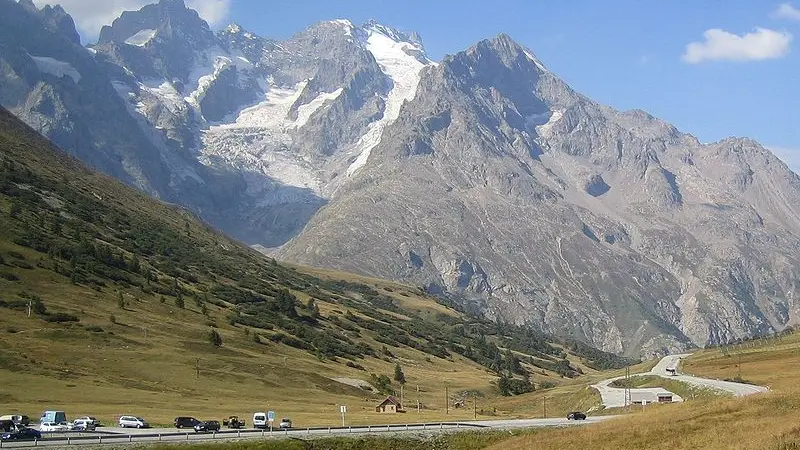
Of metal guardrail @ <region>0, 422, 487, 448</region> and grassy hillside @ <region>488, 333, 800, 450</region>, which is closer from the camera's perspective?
grassy hillside @ <region>488, 333, 800, 450</region>

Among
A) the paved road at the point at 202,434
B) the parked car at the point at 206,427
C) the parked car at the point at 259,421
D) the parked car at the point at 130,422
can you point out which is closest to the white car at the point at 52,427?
the paved road at the point at 202,434

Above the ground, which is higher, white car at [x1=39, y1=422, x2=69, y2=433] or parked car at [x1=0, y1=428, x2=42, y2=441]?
white car at [x1=39, y1=422, x2=69, y2=433]

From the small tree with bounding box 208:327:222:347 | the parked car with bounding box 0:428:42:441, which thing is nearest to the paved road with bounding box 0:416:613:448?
→ the parked car with bounding box 0:428:42:441

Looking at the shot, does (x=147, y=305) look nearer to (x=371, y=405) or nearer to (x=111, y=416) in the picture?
(x=371, y=405)

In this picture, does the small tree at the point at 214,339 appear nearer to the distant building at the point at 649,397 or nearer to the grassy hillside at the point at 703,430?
the distant building at the point at 649,397

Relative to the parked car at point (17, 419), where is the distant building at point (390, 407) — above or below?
above

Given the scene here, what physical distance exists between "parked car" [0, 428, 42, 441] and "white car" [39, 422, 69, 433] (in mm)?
5032

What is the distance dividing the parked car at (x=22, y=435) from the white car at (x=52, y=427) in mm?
5032

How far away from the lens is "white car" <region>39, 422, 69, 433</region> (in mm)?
81688

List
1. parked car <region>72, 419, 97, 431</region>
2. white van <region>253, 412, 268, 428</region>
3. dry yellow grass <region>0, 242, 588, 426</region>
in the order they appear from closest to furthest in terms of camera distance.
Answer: parked car <region>72, 419, 97, 431</region> → white van <region>253, 412, 268, 428</region> → dry yellow grass <region>0, 242, 588, 426</region>

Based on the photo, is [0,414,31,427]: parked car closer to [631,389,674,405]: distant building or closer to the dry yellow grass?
the dry yellow grass

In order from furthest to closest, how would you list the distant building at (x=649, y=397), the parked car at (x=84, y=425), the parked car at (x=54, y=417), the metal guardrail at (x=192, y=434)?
the distant building at (x=649, y=397)
the parked car at (x=54, y=417)
the parked car at (x=84, y=425)
the metal guardrail at (x=192, y=434)

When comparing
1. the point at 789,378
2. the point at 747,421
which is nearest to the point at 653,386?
the point at 789,378

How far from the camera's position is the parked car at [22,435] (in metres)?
73.8
